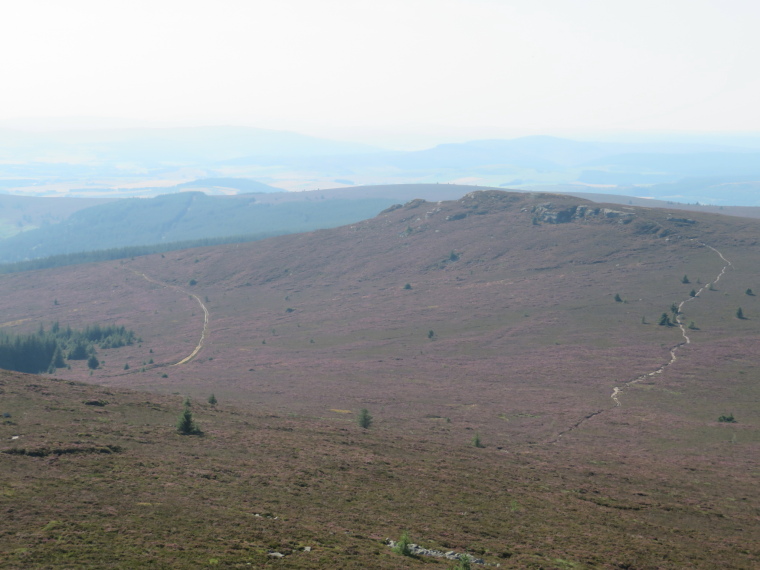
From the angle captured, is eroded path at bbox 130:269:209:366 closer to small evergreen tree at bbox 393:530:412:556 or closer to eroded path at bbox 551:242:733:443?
eroded path at bbox 551:242:733:443

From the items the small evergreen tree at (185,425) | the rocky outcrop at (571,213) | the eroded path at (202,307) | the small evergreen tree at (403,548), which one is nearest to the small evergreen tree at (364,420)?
the small evergreen tree at (185,425)

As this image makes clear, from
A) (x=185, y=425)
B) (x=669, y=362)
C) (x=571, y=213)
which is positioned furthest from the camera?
(x=571, y=213)

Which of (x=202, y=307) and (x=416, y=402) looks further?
(x=202, y=307)

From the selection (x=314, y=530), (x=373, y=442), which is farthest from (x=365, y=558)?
(x=373, y=442)

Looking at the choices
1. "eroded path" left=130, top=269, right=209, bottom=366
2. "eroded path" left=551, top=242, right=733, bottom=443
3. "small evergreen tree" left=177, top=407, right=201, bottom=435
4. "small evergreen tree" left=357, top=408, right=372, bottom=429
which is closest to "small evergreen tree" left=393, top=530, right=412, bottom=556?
"small evergreen tree" left=177, top=407, right=201, bottom=435

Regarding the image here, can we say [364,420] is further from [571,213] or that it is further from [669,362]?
[571,213]

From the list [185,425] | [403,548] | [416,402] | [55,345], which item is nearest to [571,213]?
[416,402]

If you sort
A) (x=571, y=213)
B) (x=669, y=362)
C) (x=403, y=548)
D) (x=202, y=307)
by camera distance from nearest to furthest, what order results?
(x=403, y=548), (x=669, y=362), (x=202, y=307), (x=571, y=213)
